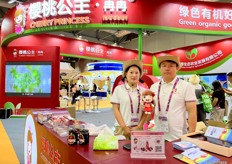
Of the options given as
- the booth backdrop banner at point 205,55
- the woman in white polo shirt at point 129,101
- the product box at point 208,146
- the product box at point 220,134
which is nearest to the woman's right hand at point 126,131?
the woman in white polo shirt at point 129,101

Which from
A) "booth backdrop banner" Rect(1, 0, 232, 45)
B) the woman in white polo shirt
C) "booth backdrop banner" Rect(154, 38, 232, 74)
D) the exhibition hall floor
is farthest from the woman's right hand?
"booth backdrop banner" Rect(154, 38, 232, 74)

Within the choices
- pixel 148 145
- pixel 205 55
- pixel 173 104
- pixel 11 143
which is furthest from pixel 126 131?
pixel 205 55

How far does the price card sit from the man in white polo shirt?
2.71 feet

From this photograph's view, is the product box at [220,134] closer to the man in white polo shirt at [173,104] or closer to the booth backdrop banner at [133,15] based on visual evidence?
the man in white polo shirt at [173,104]

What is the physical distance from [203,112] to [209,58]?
653 centimetres

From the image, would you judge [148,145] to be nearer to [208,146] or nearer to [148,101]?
[208,146]

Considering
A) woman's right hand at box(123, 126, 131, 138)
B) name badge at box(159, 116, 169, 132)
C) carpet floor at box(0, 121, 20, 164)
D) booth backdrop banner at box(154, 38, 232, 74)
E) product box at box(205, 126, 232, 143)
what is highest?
booth backdrop banner at box(154, 38, 232, 74)

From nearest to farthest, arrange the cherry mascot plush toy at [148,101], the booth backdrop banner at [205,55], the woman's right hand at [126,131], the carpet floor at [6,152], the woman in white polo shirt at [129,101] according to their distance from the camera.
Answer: the cherry mascot plush toy at [148,101]
the woman's right hand at [126,131]
the woman in white polo shirt at [129,101]
the carpet floor at [6,152]
the booth backdrop banner at [205,55]

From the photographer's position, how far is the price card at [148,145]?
1153 millimetres

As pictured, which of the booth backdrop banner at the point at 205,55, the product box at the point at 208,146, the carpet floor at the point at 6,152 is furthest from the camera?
the booth backdrop banner at the point at 205,55

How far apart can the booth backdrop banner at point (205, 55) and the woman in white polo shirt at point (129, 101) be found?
27.6 feet

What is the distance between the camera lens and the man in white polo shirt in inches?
76.8

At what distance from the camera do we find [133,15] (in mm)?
4988

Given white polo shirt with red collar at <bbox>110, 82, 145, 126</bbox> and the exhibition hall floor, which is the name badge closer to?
white polo shirt with red collar at <bbox>110, 82, 145, 126</bbox>
